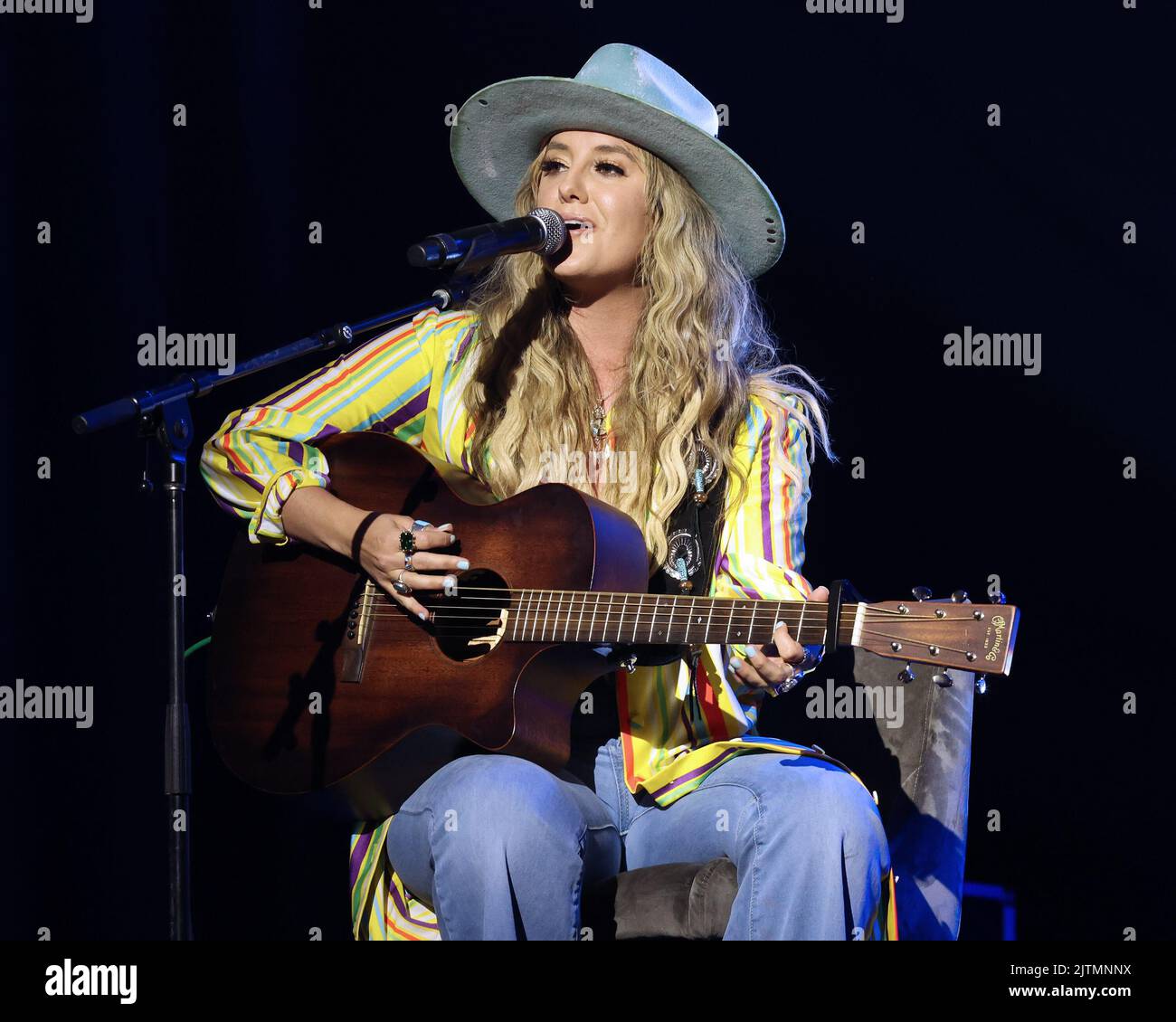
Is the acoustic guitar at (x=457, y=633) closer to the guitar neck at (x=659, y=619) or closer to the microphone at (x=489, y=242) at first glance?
the guitar neck at (x=659, y=619)

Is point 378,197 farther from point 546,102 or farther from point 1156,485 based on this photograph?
point 1156,485

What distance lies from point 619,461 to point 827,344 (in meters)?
1.05

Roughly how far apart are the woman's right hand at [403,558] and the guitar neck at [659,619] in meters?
0.18

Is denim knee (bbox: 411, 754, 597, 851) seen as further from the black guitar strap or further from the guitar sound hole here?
the black guitar strap

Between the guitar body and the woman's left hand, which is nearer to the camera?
the woman's left hand

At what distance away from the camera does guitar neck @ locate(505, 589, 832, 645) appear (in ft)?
7.66

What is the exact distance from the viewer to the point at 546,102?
293 cm

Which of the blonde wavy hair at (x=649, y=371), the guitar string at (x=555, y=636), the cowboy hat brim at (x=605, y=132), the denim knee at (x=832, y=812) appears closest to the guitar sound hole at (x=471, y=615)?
the guitar string at (x=555, y=636)

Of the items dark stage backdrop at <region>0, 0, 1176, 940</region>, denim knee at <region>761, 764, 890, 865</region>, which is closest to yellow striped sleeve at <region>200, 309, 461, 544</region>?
dark stage backdrop at <region>0, 0, 1176, 940</region>

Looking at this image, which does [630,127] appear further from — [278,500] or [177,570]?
[177,570]

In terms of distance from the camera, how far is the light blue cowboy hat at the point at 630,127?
2.84 meters

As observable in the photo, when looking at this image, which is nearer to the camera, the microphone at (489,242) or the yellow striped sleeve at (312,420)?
the microphone at (489,242)
